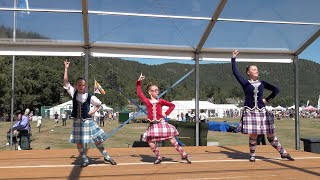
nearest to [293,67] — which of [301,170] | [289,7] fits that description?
[289,7]

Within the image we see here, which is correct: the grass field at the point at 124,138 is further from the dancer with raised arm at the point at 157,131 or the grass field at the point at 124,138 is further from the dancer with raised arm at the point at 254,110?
the dancer with raised arm at the point at 254,110

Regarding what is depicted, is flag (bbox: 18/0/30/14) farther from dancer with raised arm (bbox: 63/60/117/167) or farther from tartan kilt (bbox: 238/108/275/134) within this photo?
tartan kilt (bbox: 238/108/275/134)

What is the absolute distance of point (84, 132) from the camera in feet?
19.1

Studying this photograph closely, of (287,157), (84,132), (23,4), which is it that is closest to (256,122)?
(287,157)

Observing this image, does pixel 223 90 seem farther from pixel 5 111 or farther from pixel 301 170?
pixel 301 170

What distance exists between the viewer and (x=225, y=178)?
475cm

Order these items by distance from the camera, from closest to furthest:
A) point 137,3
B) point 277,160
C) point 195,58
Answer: point 277,160
point 137,3
point 195,58

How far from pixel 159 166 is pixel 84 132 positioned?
4.19 ft

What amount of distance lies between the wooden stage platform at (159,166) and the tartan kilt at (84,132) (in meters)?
0.41

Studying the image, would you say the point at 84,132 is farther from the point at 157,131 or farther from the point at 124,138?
the point at 124,138

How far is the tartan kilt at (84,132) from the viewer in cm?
581

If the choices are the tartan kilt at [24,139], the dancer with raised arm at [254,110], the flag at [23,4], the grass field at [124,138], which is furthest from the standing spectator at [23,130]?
the dancer with raised arm at [254,110]

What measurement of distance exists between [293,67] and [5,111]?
6791 cm

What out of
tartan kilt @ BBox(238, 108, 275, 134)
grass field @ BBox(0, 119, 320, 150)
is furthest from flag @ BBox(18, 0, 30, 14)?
tartan kilt @ BBox(238, 108, 275, 134)
